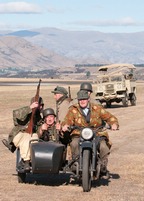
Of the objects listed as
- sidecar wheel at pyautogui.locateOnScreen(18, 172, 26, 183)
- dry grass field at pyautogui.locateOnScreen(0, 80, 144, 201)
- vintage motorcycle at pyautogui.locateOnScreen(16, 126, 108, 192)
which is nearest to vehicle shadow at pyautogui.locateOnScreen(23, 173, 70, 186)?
dry grass field at pyautogui.locateOnScreen(0, 80, 144, 201)

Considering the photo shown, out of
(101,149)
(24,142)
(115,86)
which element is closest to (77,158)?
(101,149)

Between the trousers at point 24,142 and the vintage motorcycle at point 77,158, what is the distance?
0.84 feet

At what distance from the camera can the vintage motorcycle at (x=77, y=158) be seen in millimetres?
8422

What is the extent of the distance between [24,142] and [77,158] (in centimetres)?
99

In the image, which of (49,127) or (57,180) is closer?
(49,127)

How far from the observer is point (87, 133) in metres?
8.45

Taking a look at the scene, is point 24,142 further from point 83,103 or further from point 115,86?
point 115,86

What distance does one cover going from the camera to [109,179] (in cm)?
1002

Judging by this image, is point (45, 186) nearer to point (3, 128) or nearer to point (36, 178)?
point (36, 178)

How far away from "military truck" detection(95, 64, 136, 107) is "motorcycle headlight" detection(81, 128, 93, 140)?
2504cm

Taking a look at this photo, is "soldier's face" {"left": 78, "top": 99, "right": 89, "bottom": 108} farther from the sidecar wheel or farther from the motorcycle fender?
the sidecar wheel

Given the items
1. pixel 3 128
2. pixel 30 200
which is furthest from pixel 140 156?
pixel 3 128

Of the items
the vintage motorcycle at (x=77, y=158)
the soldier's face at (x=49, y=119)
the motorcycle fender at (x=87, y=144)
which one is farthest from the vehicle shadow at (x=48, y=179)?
the motorcycle fender at (x=87, y=144)

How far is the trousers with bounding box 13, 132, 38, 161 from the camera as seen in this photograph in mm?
9109
